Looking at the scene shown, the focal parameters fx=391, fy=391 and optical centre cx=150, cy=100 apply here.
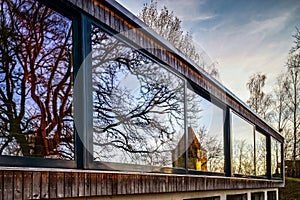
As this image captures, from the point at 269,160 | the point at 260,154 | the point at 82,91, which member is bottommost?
the point at 269,160

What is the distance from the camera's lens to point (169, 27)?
14.5 m

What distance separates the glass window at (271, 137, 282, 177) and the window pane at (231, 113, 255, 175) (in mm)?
2682

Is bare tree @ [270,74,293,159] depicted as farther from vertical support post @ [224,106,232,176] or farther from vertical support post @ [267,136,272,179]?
vertical support post @ [224,106,232,176]

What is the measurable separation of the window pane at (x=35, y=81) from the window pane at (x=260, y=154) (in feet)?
25.7

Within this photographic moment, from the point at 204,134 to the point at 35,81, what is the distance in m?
3.81

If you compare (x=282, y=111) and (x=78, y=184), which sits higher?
(x=282, y=111)

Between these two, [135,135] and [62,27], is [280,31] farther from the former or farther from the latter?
[62,27]

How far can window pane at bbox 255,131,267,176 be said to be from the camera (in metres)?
9.94

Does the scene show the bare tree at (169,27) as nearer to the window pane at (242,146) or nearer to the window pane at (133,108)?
the window pane at (242,146)

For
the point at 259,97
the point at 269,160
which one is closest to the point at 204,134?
the point at 269,160

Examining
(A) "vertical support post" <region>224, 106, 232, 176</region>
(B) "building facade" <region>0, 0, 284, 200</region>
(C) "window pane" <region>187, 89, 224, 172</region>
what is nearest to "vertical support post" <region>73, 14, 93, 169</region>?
(B) "building facade" <region>0, 0, 284, 200</region>

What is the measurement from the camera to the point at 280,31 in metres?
12.2

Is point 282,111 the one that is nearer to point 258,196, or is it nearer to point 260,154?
point 260,154

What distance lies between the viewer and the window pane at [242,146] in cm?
783
